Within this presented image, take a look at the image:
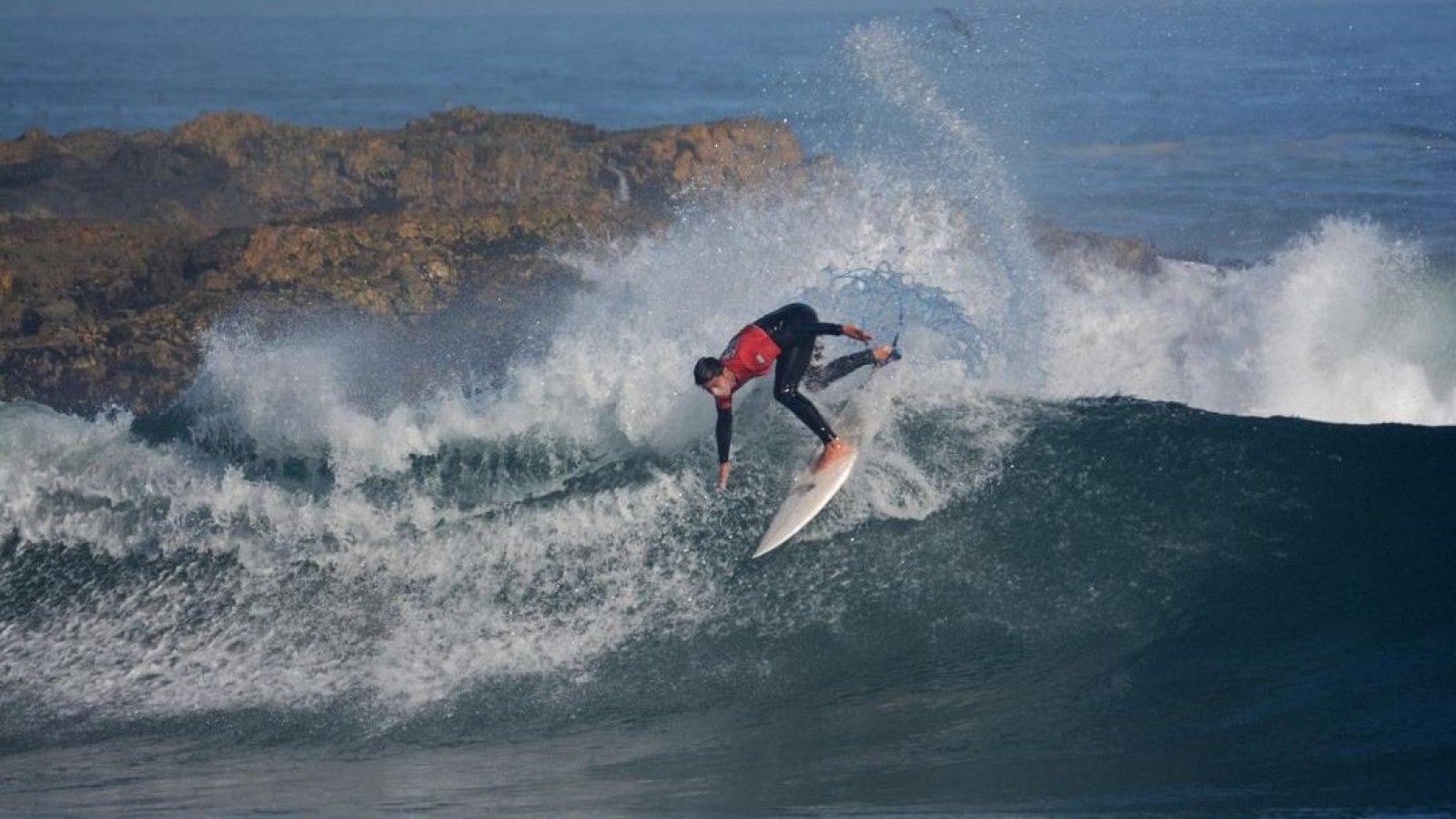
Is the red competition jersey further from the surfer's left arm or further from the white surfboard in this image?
the white surfboard

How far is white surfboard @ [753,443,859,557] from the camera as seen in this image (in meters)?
8.30

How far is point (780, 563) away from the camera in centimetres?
827

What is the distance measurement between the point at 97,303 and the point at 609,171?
303 inches

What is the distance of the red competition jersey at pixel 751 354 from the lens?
8250 millimetres

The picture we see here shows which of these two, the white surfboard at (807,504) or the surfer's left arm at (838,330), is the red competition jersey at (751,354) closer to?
the surfer's left arm at (838,330)

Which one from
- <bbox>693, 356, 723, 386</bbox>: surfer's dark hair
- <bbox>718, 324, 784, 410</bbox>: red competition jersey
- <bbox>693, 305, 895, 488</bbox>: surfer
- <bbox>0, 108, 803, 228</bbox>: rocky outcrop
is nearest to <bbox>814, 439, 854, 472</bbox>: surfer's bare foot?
<bbox>693, 305, 895, 488</bbox>: surfer

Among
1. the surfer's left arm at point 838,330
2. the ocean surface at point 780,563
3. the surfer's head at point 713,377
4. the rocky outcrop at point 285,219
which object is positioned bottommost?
the ocean surface at point 780,563

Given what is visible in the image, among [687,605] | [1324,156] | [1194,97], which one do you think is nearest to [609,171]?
[687,605]

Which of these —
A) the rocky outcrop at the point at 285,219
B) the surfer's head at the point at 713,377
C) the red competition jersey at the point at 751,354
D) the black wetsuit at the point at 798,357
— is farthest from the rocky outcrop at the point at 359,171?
the surfer's head at the point at 713,377

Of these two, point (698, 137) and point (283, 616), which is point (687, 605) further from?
point (698, 137)

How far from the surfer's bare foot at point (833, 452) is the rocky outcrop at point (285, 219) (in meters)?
7.79

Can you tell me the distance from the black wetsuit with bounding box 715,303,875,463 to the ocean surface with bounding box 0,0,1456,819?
1.67ft

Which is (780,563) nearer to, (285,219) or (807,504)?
(807,504)

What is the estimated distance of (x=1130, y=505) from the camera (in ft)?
27.0
